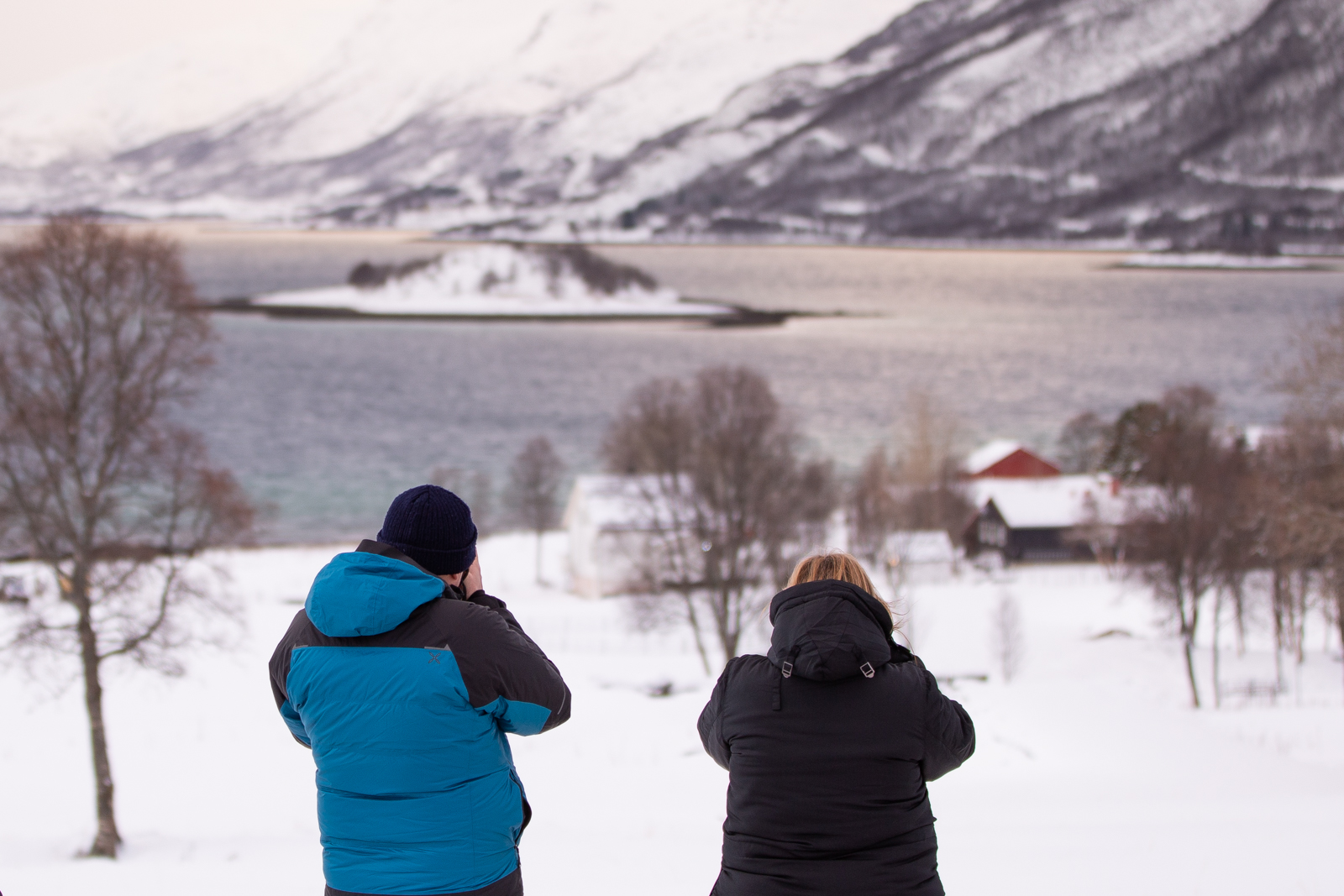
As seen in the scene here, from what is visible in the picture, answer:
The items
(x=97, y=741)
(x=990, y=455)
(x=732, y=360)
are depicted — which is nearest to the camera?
(x=97, y=741)

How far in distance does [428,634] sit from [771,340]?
94478 millimetres

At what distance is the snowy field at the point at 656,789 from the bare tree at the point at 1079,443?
35354 mm

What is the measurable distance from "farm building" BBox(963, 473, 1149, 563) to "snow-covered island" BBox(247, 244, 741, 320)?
215 ft

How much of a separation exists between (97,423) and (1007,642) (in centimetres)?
1813

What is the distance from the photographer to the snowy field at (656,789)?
4559mm

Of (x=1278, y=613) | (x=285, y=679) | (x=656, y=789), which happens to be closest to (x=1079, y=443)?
(x=1278, y=613)

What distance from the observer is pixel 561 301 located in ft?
365

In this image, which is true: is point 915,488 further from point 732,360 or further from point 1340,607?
point 732,360

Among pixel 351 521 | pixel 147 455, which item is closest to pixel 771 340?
pixel 351 521

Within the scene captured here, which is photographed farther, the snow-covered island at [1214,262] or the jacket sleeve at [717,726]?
the snow-covered island at [1214,262]

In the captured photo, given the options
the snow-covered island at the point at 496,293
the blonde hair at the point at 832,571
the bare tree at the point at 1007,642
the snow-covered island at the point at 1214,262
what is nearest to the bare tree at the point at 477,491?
the bare tree at the point at 1007,642

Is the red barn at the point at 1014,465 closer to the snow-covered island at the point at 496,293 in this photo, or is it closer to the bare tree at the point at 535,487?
the bare tree at the point at 535,487

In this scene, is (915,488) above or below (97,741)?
below

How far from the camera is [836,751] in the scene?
6.11 feet
